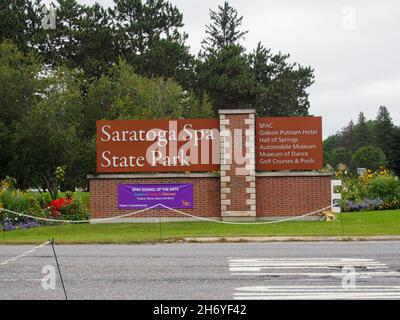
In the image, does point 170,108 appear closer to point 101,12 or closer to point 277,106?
point 101,12

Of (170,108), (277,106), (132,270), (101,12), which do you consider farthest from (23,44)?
(132,270)

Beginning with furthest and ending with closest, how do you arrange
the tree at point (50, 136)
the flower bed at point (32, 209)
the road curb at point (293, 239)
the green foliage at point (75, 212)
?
the tree at point (50, 136) → the green foliage at point (75, 212) → the flower bed at point (32, 209) → the road curb at point (293, 239)

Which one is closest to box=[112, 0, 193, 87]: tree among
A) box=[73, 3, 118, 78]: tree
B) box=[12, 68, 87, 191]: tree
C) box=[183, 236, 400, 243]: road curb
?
box=[73, 3, 118, 78]: tree

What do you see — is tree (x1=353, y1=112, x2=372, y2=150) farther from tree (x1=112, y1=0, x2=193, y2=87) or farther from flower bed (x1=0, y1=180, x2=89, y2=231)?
flower bed (x1=0, y1=180, x2=89, y2=231)

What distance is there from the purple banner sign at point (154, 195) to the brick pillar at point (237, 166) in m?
1.55

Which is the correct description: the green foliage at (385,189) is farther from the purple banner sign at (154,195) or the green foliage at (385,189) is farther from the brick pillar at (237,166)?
the purple banner sign at (154,195)

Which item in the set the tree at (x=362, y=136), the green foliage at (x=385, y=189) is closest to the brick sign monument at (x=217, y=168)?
the green foliage at (x=385, y=189)

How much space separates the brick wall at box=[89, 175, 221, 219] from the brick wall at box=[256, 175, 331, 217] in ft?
6.17

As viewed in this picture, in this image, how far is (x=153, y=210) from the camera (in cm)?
2606

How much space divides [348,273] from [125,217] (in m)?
16.2

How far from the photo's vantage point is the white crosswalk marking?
8492 millimetres

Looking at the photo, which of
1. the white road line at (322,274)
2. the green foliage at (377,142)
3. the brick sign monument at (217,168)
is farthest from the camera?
the green foliage at (377,142)

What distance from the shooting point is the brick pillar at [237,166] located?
2566 centimetres

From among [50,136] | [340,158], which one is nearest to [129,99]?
[50,136]
